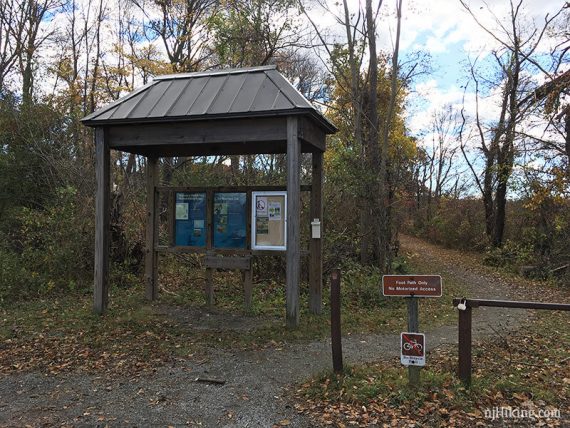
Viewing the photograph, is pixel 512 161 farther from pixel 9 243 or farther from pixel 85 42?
pixel 85 42

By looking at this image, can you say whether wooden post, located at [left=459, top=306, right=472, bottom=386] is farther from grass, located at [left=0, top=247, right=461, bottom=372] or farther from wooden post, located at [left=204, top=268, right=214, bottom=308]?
wooden post, located at [left=204, top=268, right=214, bottom=308]

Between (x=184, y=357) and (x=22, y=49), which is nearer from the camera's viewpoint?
(x=184, y=357)

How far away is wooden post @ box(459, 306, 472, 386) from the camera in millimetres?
4215

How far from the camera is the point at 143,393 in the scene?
4.41 m

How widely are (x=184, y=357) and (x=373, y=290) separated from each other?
4.75m

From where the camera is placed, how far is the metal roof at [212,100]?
630 centimetres

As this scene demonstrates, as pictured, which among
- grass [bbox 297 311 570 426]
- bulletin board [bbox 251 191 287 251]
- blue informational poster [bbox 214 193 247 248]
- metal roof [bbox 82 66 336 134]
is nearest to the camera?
grass [bbox 297 311 570 426]

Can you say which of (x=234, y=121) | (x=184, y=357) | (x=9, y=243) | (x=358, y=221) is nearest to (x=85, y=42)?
(x=9, y=243)

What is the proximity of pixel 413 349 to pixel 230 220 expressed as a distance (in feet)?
14.4

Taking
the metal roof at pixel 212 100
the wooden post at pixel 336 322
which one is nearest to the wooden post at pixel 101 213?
the metal roof at pixel 212 100

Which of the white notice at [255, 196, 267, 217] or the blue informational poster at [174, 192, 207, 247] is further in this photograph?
the blue informational poster at [174, 192, 207, 247]

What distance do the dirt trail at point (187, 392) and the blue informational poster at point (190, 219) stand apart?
9.13 feet

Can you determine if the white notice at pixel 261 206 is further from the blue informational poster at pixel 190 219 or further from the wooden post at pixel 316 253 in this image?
the blue informational poster at pixel 190 219

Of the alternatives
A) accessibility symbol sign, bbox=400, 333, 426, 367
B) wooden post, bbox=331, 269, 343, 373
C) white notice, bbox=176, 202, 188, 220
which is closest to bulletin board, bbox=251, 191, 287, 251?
white notice, bbox=176, 202, 188, 220
